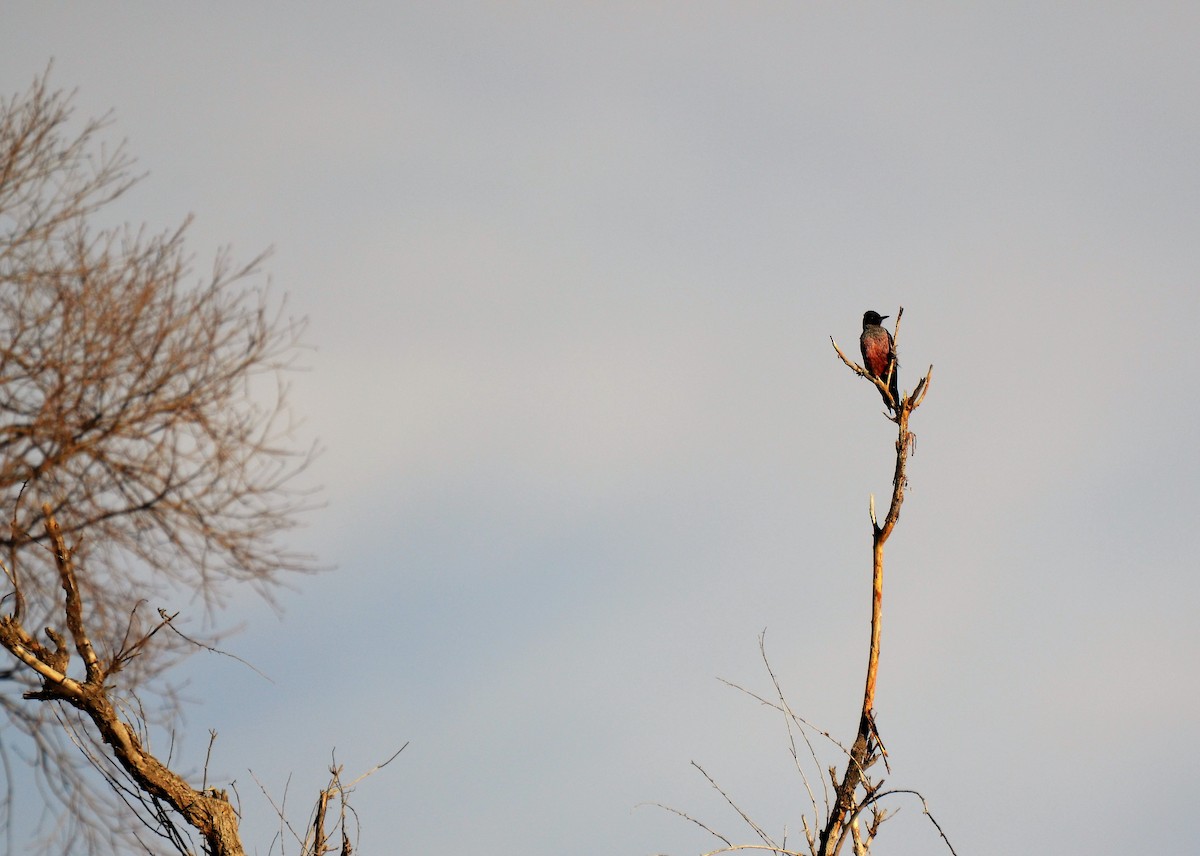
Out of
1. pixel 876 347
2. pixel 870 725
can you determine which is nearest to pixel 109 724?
pixel 870 725

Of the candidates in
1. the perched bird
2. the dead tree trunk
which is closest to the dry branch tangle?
the dead tree trunk

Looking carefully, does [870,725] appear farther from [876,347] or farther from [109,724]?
[876,347]

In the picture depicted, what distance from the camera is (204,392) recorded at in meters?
4.63

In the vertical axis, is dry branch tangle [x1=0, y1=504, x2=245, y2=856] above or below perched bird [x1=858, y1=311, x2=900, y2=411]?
below

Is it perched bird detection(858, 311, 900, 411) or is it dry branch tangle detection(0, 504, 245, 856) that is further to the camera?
perched bird detection(858, 311, 900, 411)

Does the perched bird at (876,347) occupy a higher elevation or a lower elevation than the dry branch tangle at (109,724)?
higher

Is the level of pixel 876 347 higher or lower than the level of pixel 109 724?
higher

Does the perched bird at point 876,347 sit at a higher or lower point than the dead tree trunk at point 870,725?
higher

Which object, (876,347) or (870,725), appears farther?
(876,347)

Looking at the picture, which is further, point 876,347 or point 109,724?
point 876,347

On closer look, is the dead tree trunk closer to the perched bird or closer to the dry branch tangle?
the dry branch tangle

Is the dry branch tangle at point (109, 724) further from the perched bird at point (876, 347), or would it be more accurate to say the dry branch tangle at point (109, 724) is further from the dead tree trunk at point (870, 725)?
the perched bird at point (876, 347)

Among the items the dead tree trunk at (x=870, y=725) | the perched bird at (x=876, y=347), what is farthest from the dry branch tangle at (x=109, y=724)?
the perched bird at (x=876, y=347)

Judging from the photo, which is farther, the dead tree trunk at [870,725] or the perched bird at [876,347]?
the perched bird at [876,347]
